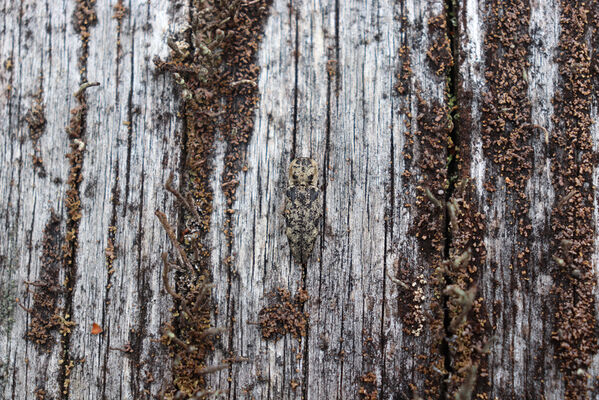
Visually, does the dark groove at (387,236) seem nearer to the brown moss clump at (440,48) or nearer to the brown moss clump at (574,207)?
the brown moss clump at (440,48)

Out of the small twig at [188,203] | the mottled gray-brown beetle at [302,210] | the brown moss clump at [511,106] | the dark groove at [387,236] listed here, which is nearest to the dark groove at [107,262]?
the small twig at [188,203]

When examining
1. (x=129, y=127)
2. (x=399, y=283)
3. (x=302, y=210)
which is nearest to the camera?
(x=399, y=283)

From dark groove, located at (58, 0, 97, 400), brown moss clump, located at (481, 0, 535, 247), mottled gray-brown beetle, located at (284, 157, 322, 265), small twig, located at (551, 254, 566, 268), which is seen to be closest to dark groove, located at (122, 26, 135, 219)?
dark groove, located at (58, 0, 97, 400)

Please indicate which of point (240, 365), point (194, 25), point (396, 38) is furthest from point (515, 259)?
point (194, 25)

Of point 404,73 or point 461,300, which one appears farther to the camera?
point 404,73

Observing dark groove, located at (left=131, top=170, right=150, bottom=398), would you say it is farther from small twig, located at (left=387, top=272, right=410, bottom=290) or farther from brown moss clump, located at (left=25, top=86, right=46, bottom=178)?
small twig, located at (left=387, top=272, right=410, bottom=290)

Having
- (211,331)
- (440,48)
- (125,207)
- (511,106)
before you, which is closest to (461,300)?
(511,106)

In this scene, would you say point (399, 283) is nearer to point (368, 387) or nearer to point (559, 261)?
point (368, 387)
